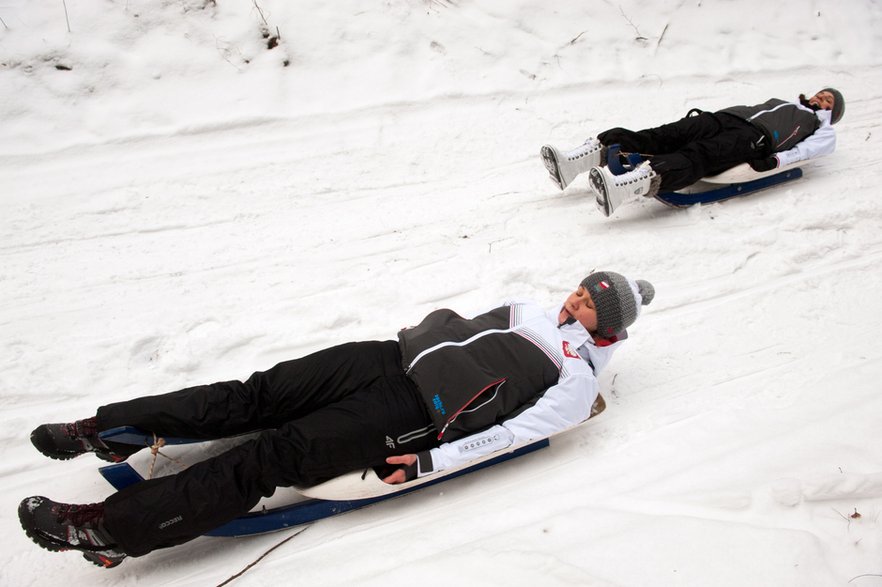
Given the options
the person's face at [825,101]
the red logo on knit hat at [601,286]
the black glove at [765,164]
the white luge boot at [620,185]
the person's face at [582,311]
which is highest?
the person's face at [825,101]

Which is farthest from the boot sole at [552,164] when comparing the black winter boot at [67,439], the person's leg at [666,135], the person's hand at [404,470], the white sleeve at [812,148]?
the black winter boot at [67,439]

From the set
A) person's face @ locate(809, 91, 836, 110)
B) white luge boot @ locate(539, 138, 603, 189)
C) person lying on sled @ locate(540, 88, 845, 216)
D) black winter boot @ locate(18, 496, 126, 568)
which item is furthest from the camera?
person's face @ locate(809, 91, 836, 110)

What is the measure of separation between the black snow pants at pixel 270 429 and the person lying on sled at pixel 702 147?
2.05 meters

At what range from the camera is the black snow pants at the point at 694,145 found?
4.16 meters

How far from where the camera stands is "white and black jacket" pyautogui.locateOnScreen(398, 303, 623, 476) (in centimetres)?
252

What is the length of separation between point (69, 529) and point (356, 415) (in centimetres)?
106

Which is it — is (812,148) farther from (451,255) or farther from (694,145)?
(451,255)

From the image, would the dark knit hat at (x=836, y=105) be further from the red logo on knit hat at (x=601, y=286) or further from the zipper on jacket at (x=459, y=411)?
the zipper on jacket at (x=459, y=411)

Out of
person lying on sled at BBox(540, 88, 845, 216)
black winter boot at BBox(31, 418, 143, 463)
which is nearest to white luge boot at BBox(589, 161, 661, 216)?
person lying on sled at BBox(540, 88, 845, 216)

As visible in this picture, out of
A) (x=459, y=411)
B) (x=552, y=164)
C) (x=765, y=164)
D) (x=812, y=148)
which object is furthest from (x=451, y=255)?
(x=812, y=148)

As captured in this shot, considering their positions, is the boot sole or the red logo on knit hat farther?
the boot sole

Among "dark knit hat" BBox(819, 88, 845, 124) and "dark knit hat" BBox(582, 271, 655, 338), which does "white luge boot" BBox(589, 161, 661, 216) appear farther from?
"dark knit hat" BBox(819, 88, 845, 124)

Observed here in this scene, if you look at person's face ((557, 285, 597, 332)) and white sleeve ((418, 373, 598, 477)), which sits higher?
person's face ((557, 285, 597, 332))

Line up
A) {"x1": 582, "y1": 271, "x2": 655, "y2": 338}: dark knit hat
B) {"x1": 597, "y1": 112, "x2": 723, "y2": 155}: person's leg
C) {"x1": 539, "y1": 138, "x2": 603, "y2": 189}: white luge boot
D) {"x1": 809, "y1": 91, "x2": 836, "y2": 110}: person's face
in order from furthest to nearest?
{"x1": 809, "y1": 91, "x2": 836, "y2": 110}: person's face, {"x1": 597, "y1": 112, "x2": 723, "y2": 155}: person's leg, {"x1": 539, "y1": 138, "x2": 603, "y2": 189}: white luge boot, {"x1": 582, "y1": 271, "x2": 655, "y2": 338}: dark knit hat
